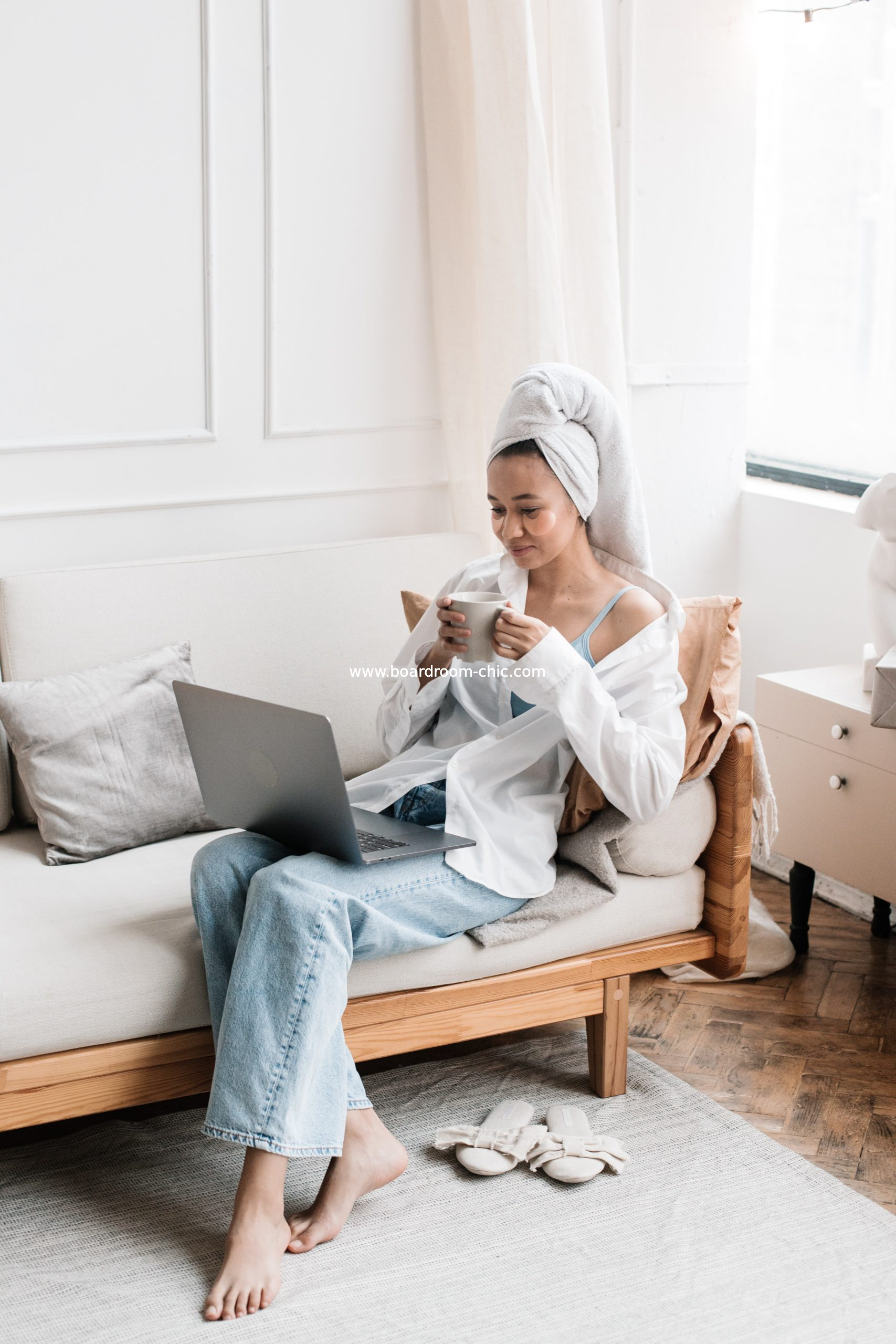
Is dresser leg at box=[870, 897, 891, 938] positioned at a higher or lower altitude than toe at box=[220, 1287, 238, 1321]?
higher

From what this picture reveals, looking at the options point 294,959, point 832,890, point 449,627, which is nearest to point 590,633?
point 449,627

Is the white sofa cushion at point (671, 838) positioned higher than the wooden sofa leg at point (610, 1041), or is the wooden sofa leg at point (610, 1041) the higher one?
the white sofa cushion at point (671, 838)

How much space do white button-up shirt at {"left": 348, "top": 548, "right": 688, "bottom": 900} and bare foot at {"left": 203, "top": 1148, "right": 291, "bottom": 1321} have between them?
19.3 inches

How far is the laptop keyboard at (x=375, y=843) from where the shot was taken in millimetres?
1899

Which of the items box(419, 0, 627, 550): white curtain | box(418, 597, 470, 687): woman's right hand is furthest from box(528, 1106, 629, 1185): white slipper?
box(419, 0, 627, 550): white curtain

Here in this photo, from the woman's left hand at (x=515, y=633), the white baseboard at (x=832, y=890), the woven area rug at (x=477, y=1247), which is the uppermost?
the woman's left hand at (x=515, y=633)

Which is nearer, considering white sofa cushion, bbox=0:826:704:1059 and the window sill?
white sofa cushion, bbox=0:826:704:1059

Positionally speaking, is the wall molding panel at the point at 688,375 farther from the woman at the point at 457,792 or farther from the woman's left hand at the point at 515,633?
the woman's left hand at the point at 515,633

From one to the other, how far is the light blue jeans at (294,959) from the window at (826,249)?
177cm

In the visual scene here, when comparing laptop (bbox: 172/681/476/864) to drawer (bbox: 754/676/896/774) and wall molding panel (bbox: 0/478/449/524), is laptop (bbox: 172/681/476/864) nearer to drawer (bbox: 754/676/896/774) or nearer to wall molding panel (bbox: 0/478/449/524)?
wall molding panel (bbox: 0/478/449/524)

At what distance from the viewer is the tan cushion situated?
2.04 m

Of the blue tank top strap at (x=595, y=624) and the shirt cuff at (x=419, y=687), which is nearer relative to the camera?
the blue tank top strap at (x=595, y=624)

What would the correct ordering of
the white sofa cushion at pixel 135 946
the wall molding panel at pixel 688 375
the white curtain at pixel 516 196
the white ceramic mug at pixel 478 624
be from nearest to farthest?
the white sofa cushion at pixel 135 946 < the white ceramic mug at pixel 478 624 < the white curtain at pixel 516 196 < the wall molding panel at pixel 688 375

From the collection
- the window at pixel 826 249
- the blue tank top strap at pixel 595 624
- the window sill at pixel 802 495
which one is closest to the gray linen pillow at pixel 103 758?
the blue tank top strap at pixel 595 624
